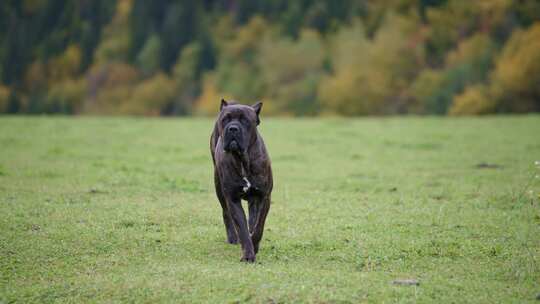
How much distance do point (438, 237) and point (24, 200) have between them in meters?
7.51

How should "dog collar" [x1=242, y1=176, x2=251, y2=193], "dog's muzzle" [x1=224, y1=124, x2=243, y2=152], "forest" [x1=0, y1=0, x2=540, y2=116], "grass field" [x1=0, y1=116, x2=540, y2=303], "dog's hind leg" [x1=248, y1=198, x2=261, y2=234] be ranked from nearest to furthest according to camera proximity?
"grass field" [x1=0, y1=116, x2=540, y2=303]
"dog's muzzle" [x1=224, y1=124, x2=243, y2=152]
"dog collar" [x1=242, y1=176, x2=251, y2=193]
"dog's hind leg" [x1=248, y1=198, x2=261, y2=234]
"forest" [x1=0, y1=0, x2=540, y2=116]

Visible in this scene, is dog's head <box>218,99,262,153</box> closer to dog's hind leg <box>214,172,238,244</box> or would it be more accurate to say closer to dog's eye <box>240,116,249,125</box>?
dog's eye <box>240,116,249,125</box>

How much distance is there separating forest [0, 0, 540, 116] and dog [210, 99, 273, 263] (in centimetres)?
4172

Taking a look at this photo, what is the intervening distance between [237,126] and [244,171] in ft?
2.24

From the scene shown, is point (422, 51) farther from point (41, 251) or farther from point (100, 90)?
point (41, 251)

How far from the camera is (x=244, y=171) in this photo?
9.37 meters

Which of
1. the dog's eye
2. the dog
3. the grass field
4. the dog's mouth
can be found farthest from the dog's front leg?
the dog's eye

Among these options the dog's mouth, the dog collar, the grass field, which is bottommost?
the grass field

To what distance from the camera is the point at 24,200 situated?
42.7 feet

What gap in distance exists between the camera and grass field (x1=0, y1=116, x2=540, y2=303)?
788 cm

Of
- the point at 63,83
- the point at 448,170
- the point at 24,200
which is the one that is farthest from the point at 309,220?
the point at 63,83

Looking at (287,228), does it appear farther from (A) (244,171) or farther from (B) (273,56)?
(B) (273,56)

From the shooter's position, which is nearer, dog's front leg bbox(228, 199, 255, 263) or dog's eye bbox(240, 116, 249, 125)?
dog's front leg bbox(228, 199, 255, 263)

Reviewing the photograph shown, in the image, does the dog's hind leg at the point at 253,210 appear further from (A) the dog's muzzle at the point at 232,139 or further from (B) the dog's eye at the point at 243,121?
(B) the dog's eye at the point at 243,121
